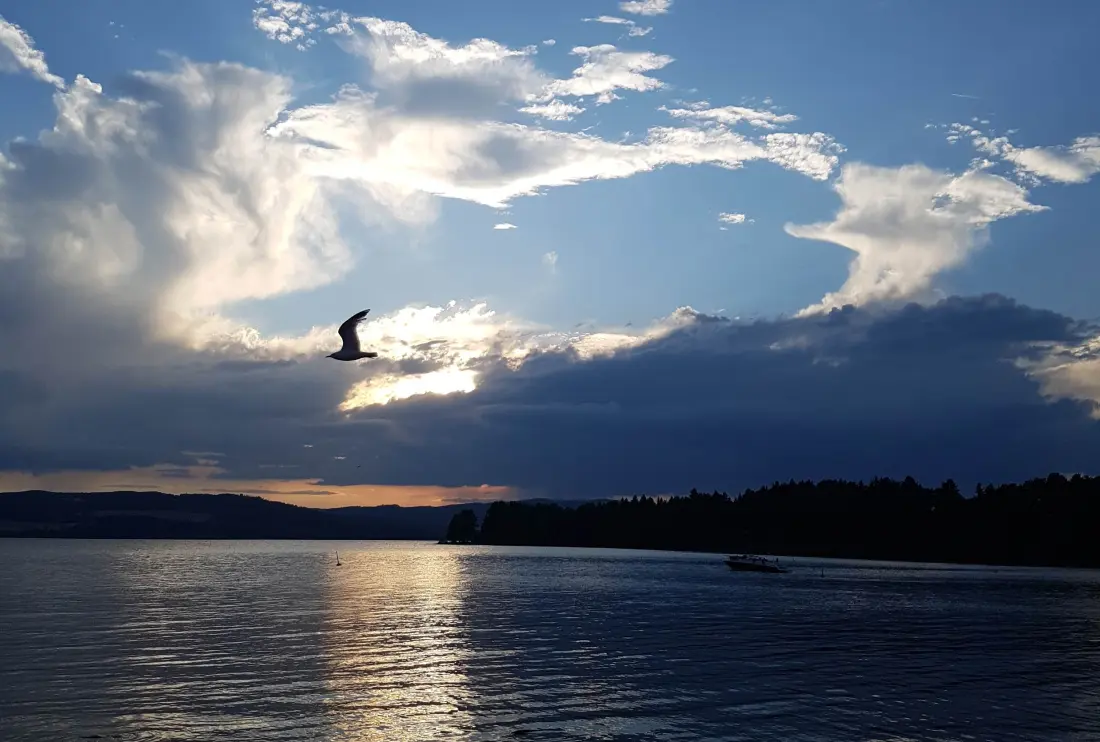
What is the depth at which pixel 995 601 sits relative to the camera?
109562mm

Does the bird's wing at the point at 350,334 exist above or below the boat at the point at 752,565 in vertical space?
above

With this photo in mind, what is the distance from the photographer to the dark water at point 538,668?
125 feet

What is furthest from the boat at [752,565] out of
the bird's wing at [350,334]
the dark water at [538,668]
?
the bird's wing at [350,334]

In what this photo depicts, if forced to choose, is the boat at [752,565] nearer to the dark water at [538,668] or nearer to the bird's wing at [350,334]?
the dark water at [538,668]

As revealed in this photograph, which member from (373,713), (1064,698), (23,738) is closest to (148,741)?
(23,738)

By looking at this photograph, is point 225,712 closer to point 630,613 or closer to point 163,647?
point 163,647

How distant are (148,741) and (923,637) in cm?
5627

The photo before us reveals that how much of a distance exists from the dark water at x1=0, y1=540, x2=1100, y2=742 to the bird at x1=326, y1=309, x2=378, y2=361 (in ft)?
47.1

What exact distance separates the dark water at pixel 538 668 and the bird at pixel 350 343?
14349 mm

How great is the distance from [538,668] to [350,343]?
23.5 m

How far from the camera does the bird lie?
37.5 meters

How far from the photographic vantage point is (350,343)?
38.4 meters

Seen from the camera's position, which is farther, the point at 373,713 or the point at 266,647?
the point at 266,647

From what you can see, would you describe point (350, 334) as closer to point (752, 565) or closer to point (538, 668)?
point (538, 668)
